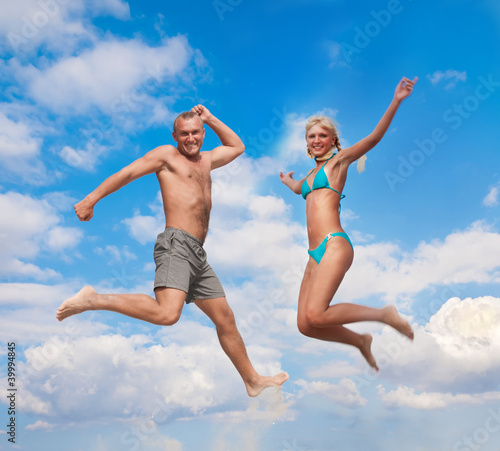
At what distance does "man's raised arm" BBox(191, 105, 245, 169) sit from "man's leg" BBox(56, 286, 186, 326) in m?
2.20

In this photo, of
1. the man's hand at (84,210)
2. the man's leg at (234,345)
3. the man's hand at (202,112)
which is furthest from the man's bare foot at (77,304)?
the man's hand at (202,112)

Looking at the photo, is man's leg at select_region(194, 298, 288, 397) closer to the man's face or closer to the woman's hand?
the man's face

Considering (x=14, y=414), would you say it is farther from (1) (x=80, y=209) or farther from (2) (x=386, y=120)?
(2) (x=386, y=120)

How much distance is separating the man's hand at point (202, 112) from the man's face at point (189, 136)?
0.51 meters

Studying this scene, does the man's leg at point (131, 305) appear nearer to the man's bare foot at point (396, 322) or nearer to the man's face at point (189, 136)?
the man's face at point (189, 136)

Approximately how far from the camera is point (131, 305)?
7008mm

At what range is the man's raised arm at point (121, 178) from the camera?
291 inches

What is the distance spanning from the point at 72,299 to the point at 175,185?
1.95m

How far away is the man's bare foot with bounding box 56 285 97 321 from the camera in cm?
697

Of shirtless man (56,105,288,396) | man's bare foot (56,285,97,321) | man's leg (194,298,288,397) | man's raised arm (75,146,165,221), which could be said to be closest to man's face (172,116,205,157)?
shirtless man (56,105,288,396)

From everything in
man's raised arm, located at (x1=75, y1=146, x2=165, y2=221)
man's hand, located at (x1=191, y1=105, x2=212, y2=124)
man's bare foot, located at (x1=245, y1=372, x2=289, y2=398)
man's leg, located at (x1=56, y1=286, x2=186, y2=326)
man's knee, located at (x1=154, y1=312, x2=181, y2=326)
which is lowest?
man's bare foot, located at (x1=245, y1=372, x2=289, y2=398)

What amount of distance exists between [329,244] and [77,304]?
3135mm

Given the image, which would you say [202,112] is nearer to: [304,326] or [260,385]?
[304,326]

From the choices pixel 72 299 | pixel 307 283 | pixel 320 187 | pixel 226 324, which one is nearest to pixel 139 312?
pixel 72 299
